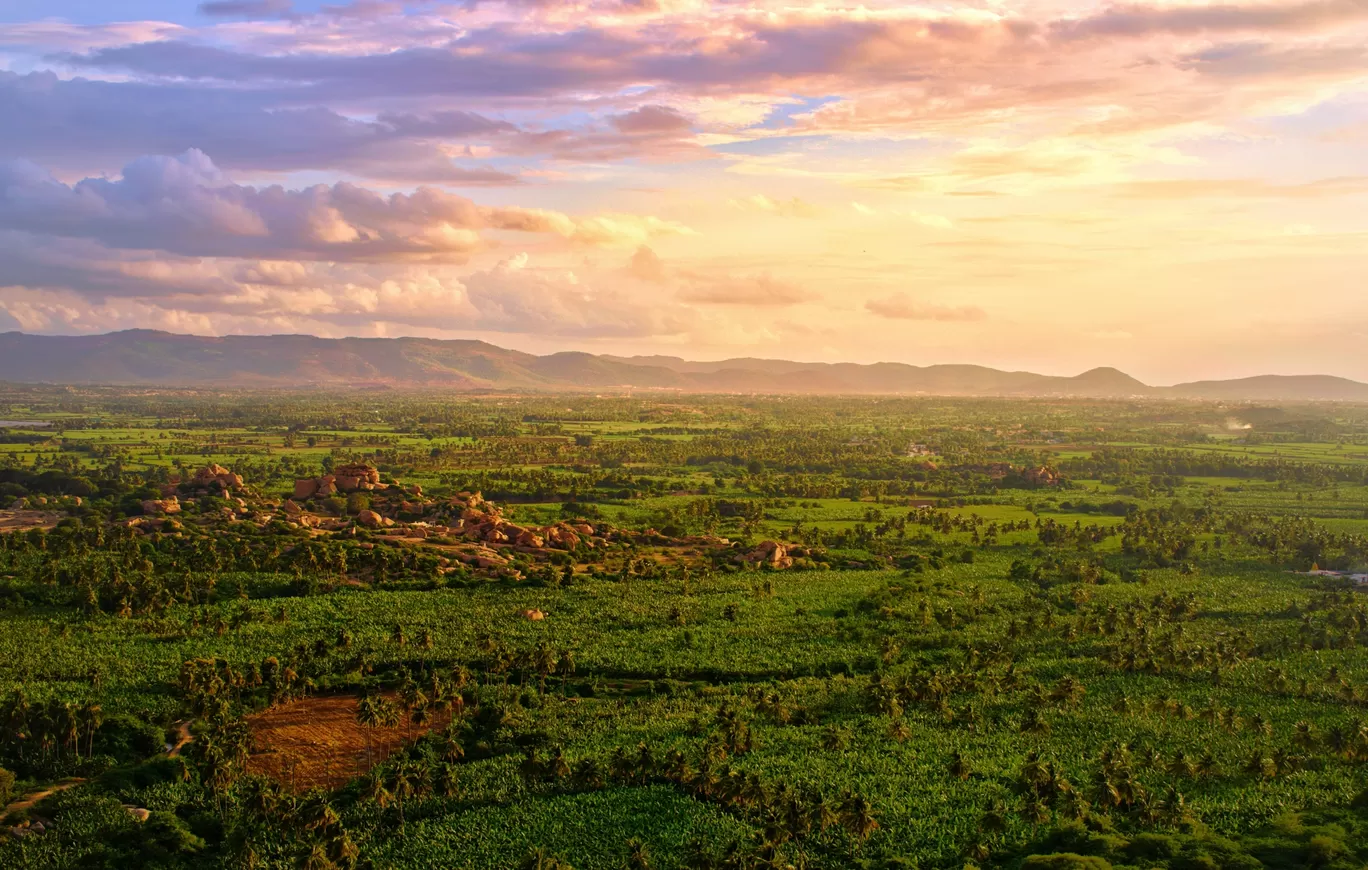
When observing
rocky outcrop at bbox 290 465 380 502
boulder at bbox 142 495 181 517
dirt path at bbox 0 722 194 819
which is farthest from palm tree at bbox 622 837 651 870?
rocky outcrop at bbox 290 465 380 502

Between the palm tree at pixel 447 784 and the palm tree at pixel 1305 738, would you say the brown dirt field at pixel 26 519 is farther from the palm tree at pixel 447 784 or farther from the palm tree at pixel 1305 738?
the palm tree at pixel 1305 738

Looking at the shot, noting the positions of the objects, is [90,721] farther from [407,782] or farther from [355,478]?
[355,478]

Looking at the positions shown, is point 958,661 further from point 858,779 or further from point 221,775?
point 221,775

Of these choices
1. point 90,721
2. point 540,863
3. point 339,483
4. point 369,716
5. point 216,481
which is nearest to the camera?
point 540,863

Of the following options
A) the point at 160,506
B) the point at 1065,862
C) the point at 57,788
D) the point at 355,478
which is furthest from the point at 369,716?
the point at 355,478

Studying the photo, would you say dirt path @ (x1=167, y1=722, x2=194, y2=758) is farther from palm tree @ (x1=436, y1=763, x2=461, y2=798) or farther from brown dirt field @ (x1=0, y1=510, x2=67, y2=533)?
brown dirt field @ (x1=0, y1=510, x2=67, y2=533)

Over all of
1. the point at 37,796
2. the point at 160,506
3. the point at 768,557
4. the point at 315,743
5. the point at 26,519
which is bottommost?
the point at 315,743
